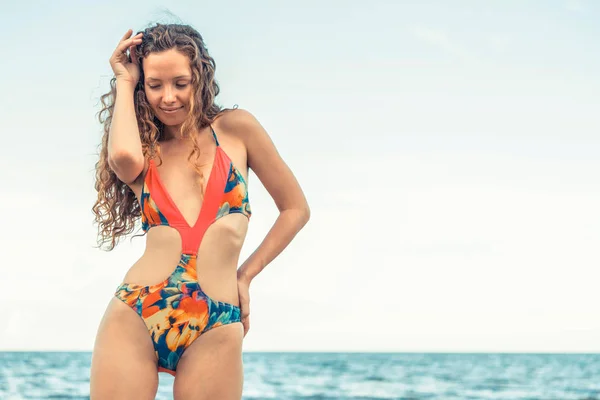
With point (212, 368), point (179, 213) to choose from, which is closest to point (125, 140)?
point (179, 213)

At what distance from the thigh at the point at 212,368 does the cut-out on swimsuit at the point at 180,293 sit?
0.10 ft

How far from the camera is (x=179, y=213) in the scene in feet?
11.1

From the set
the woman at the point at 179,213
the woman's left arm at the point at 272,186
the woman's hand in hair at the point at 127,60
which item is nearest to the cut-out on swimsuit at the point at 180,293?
the woman at the point at 179,213

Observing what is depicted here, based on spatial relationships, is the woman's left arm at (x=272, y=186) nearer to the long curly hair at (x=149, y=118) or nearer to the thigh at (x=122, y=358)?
the long curly hair at (x=149, y=118)

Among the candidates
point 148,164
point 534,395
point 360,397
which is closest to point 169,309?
point 148,164

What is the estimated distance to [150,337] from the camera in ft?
10.8

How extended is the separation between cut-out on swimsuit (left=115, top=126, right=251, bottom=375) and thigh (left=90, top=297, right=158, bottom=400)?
0.10 ft

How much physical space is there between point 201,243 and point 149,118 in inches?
21.8

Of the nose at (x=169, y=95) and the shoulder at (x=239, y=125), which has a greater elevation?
the nose at (x=169, y=95)

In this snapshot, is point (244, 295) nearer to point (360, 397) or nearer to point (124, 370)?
point (124, 370)

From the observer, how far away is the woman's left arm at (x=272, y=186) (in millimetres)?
3590

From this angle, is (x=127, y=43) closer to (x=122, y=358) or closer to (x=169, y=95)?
(x=169, y=95)

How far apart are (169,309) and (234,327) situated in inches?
9.3

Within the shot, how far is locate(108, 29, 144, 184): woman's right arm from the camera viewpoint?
11.1 ft
